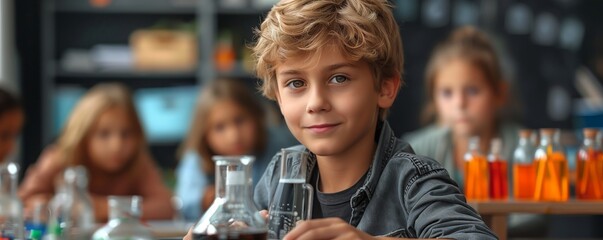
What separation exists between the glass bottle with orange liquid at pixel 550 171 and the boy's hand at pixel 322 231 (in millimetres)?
1211

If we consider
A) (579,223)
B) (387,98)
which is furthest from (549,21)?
(387,98)

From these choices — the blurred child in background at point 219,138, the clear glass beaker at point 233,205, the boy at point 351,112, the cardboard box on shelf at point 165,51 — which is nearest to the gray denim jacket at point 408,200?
the boy at point 351,112

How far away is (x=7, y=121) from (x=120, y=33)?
9.88 ft

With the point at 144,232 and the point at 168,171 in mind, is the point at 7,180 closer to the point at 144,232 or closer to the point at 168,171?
the point at 144,232

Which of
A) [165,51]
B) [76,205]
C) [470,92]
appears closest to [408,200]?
[76,205]

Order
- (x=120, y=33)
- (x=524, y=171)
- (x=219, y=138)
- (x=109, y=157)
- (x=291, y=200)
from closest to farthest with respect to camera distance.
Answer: (x=291, y=200), (x=524, y=171), (x=109, y=157), (x=219, y=138), (x=120, y=33)

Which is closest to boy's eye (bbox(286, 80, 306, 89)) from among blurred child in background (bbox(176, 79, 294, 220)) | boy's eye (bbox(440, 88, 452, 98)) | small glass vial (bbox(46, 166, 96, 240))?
small glass vial (bbox(46, 166, 96, 240))

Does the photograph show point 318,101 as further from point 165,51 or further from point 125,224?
point 165,51

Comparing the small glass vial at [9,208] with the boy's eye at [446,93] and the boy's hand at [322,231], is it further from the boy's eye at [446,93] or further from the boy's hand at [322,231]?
the boy's eye at [446,93]

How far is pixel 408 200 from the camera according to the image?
68.4 inches

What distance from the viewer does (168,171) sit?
7.07 metres

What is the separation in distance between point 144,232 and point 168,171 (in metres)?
5.86

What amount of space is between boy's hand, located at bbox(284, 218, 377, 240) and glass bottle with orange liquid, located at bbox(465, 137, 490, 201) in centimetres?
133

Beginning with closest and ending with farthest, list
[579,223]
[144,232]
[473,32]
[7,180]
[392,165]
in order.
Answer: [144,232] < [7,180] < [392,165] < [473,32] < [579,223]
